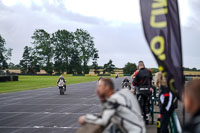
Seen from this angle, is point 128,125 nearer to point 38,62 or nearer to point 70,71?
point 38,62

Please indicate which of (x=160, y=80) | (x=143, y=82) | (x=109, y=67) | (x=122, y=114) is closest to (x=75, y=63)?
(x=109, y=67)

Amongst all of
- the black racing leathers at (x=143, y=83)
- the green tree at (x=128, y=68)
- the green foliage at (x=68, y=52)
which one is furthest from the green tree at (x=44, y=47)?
the black racing leathers at (x=143, y=83)

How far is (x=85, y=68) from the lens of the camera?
348ft

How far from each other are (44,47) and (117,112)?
321 ft

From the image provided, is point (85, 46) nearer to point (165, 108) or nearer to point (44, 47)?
point (44, 47)

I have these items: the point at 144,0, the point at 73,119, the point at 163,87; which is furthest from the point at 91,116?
the point at 73,119

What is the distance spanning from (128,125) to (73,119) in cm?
751

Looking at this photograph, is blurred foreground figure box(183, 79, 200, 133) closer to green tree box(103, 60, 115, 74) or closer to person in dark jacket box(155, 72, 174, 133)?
person in dark jacket box(155, 72, 174, 133)

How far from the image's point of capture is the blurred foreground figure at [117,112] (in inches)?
122

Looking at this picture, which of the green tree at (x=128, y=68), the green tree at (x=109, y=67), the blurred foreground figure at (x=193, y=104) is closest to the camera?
the blurred foreground figure at (x=193, y=104)

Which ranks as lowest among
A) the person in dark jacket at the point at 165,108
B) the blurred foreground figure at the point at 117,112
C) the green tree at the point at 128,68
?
the person in dark jacket at the point at 165,108

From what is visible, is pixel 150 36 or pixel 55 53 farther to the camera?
pixel 55 53

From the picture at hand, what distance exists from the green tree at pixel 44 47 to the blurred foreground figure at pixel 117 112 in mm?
96764

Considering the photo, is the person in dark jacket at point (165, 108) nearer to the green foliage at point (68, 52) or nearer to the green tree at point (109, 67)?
the green foliage at point (68, 52)
